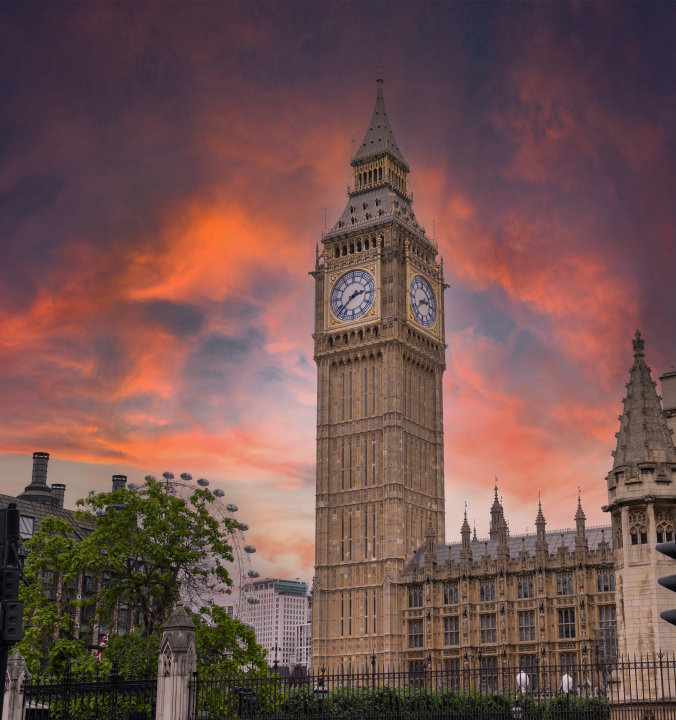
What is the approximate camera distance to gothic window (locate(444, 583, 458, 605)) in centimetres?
7588

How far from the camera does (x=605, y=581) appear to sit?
69.1m

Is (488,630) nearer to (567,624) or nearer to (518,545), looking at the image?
(567,624)

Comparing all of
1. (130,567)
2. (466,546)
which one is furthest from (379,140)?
(130,567)

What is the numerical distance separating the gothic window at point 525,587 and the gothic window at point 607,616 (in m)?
5.52

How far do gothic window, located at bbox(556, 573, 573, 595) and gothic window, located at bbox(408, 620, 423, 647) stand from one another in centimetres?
1221

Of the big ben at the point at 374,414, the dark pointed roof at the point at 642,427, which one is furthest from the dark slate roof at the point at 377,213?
the dark pointed roof at the point at 642,427

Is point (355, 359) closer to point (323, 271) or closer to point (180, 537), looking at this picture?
point (323, 271)

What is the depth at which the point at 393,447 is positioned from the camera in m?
83.0

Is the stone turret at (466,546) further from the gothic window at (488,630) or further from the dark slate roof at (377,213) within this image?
the dark slate roof at (377,213)

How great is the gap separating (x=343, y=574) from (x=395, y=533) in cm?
611

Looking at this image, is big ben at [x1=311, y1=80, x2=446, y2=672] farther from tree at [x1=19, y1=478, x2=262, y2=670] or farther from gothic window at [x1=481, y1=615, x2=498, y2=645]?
tree at [x1=19, y1=478, x2=262, y2=670]

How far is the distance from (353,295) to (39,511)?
33778mm

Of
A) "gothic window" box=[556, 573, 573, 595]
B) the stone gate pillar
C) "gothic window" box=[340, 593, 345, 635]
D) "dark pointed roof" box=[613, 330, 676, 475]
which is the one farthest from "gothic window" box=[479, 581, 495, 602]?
the stone gate pillar

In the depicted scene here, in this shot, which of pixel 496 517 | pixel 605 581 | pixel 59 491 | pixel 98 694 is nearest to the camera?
pixel 98 694
